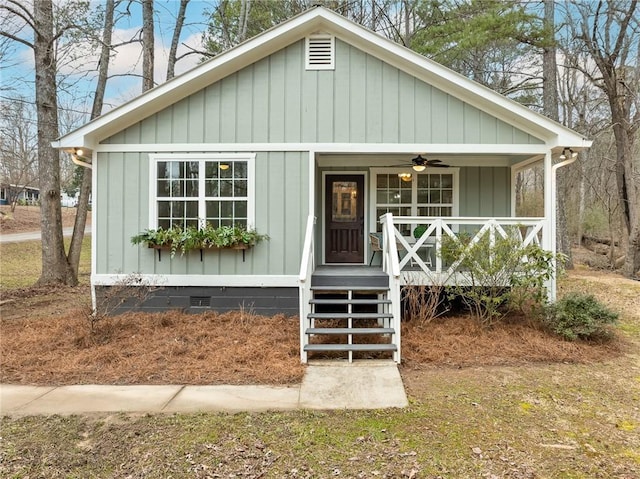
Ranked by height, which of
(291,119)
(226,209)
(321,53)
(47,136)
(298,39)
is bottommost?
(226,209)

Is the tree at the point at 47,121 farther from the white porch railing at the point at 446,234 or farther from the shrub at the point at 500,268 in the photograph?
the shrub at the point at 500,268

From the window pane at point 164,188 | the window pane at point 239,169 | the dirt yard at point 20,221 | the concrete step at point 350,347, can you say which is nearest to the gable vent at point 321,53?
the window pane at point 239,169

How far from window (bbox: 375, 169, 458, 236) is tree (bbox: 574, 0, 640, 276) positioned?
9065mm

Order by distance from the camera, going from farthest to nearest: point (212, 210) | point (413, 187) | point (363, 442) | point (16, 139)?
1. point (16, 139)
2. point (413, 187)
3. point (212, 210)
4. point (363, 442)

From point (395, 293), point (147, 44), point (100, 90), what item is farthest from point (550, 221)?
point (147, 44)

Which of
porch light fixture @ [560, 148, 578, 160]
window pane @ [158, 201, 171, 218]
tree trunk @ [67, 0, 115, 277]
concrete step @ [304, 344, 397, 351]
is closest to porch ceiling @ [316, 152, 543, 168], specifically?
porch light fixture @ [560, 148, 578, 160]

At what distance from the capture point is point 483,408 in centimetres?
377

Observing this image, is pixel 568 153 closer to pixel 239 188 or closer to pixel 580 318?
pixel 580 318

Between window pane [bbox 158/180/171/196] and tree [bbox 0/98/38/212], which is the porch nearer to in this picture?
window pane [bbox 158/180/171/196]

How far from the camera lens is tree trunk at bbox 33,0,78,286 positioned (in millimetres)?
9352

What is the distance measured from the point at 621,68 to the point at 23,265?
895 inches

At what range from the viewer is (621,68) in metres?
13.4

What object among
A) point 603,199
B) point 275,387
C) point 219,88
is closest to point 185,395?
point 275,387

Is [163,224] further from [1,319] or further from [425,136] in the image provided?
[425,136]
